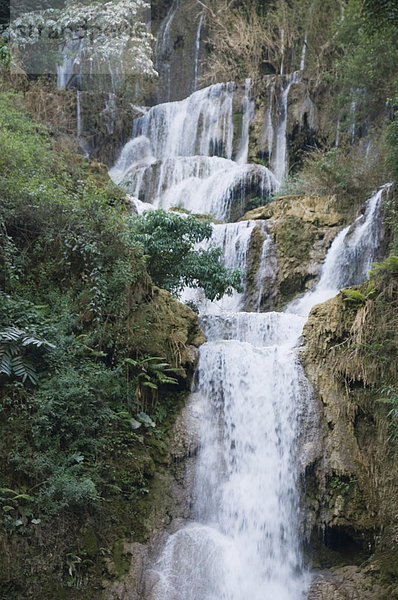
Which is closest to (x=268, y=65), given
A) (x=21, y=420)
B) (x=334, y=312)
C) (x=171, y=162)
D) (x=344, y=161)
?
(x=171, y=162)

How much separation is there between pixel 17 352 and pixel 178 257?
4388mm

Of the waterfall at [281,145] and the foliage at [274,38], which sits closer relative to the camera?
the waterfall at [281,145]

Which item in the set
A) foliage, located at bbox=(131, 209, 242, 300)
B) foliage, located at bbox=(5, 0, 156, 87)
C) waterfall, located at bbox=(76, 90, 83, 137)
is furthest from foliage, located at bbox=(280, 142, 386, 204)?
waterfall, located at bbox=(76, 90, 83, 137)

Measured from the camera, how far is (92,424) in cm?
659

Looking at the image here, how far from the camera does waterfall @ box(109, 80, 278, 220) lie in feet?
54.9

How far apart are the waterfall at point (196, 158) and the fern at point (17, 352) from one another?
10612 mm

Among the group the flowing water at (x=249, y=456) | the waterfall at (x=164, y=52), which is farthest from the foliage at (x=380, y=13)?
the waterfall at (x=164, y=52)

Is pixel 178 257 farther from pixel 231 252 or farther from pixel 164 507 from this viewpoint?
pixel 164 507

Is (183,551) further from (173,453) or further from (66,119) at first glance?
(66,119)

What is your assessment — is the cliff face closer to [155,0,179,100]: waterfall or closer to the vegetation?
the vegetation

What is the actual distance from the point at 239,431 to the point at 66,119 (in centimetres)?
1534

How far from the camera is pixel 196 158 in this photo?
59.8 ft

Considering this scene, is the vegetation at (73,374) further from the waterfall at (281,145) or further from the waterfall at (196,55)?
the waterfall at (196,55)

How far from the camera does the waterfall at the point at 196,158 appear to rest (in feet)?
54.9
